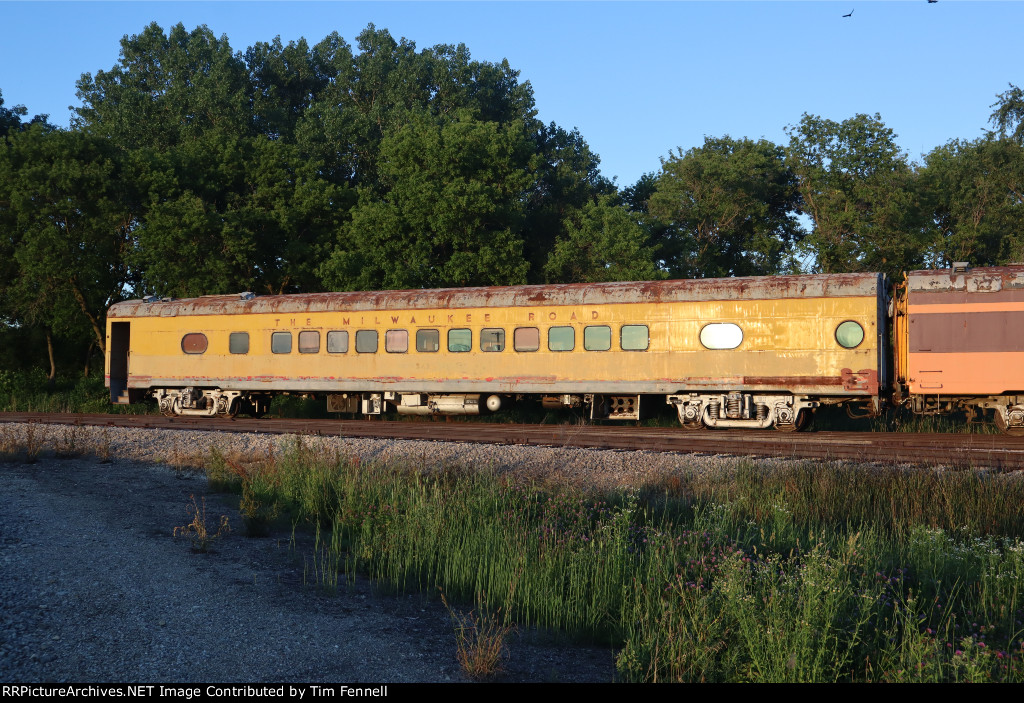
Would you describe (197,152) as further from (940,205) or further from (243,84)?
(940,205)

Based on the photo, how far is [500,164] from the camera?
30984 mm

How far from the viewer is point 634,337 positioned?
17.7m

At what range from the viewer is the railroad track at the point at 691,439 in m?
12.7

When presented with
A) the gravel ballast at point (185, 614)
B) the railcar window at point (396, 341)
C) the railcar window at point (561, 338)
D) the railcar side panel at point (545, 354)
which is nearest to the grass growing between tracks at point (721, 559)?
the gravel ballast at point (185, 614)

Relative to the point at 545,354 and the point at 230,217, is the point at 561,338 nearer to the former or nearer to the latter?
the point at 545,354

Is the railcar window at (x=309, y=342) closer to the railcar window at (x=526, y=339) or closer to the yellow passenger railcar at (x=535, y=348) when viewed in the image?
the yellow passenger railcar at (x=535, y=348)

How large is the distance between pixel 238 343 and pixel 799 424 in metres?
14.1

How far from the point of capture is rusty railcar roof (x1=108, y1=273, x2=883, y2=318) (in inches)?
648

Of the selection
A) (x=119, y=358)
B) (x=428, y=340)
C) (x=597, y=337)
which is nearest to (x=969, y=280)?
(x=597, y=337)

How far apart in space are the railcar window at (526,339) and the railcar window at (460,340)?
112 cm

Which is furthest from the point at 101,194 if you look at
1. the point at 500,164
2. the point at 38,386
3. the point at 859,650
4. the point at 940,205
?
the point at 940,205

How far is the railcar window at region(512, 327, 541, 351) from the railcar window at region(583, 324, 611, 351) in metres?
1.13

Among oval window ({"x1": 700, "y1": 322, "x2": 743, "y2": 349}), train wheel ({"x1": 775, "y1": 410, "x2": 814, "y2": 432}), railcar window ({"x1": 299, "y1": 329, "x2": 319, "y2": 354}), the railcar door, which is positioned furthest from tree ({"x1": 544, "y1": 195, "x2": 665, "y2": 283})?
the railcar door

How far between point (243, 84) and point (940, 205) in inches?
A: 1677
